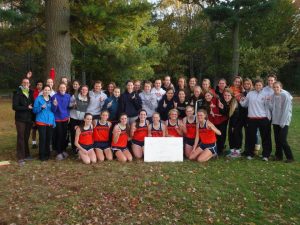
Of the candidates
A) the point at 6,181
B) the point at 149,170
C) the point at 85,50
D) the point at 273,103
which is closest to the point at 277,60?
the point at 85,50

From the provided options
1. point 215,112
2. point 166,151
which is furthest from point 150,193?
point 215,112

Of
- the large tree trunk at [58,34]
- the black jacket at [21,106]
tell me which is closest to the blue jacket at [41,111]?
the black jacket at [21,106]

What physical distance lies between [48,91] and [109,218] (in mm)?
3905

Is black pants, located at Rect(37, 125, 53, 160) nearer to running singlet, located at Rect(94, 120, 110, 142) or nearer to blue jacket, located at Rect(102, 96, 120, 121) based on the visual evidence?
running singlet, located at Rect(94, 120, 110, 142)

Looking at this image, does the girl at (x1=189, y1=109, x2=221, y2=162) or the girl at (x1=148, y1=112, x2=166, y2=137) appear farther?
the girl at (x1=148, y1=112, x2=166, y2=137)

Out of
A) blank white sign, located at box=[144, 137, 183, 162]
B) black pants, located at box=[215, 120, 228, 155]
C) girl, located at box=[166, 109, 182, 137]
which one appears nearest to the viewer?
blank white sign, located at box=[144, 137, 183, 162]

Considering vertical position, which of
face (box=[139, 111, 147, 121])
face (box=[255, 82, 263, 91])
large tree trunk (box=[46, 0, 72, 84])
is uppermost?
large tree trunk (box=[46, 0, 72, 84])

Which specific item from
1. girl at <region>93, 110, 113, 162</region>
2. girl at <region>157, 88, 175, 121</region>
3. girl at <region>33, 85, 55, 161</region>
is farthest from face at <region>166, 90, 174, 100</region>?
girl at <region>33, 85, 55, 161</region>

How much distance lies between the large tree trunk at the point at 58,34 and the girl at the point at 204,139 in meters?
4.93

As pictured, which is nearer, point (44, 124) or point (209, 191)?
point (209, 191)

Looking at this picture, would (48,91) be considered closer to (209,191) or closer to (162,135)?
(162,135)

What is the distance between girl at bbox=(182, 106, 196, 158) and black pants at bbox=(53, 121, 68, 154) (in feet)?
9.54

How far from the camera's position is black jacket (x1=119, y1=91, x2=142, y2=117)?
342 inches

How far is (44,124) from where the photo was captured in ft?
26.2
